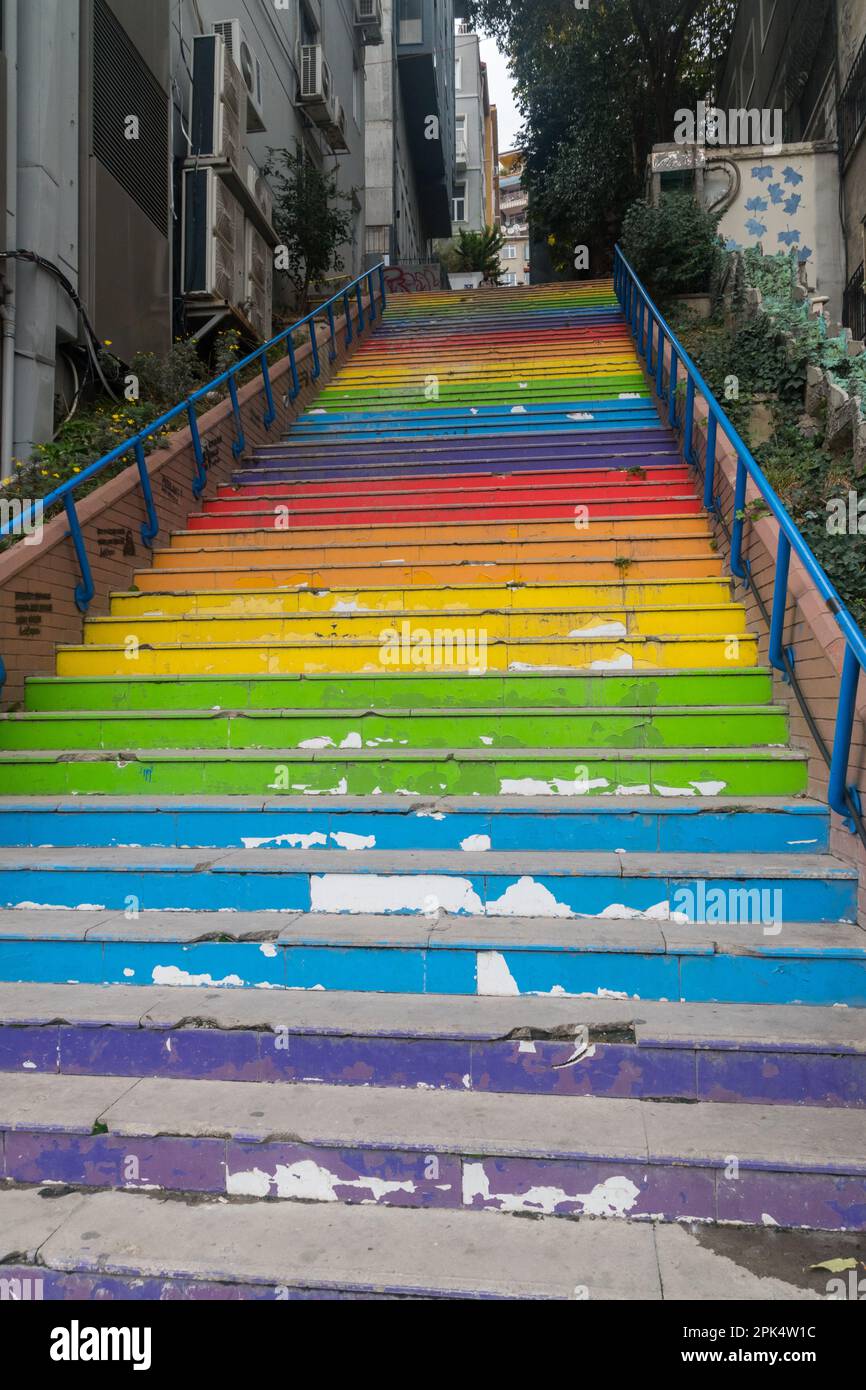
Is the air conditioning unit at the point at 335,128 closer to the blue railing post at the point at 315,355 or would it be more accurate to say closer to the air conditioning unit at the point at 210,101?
the air conditioning unit at the point at 210,101

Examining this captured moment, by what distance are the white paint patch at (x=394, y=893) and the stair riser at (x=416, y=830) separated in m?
0.30

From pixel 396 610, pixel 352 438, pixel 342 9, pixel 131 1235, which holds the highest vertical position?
pixel 342 9

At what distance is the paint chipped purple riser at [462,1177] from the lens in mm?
2203

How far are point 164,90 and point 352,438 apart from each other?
14.3ft

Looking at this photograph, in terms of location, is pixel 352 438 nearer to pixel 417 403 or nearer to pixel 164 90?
pixel 417 403

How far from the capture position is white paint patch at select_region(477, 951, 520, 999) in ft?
9.43

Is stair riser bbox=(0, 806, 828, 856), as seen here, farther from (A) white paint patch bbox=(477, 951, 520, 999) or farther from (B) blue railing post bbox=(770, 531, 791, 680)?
(B) blue railing post bbox=(770, 531, 791, 680)

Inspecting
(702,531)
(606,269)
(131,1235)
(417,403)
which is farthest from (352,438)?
(606,269)

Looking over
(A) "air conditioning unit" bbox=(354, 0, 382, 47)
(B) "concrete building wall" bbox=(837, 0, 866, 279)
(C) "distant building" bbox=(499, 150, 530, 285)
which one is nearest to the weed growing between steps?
(B) "concrete building wall" bbox=(837, 0, 866, 279)

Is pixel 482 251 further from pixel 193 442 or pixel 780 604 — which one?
pixel 780 604

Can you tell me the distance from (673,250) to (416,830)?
9.83 metres

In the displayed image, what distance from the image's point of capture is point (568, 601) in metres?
5.16

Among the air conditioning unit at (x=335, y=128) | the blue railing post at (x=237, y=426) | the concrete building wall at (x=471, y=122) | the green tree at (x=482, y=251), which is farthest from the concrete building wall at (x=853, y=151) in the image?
the concrete building wall at (x=471, y=122)

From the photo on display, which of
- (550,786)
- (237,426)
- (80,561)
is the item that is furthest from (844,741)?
(237,426)
